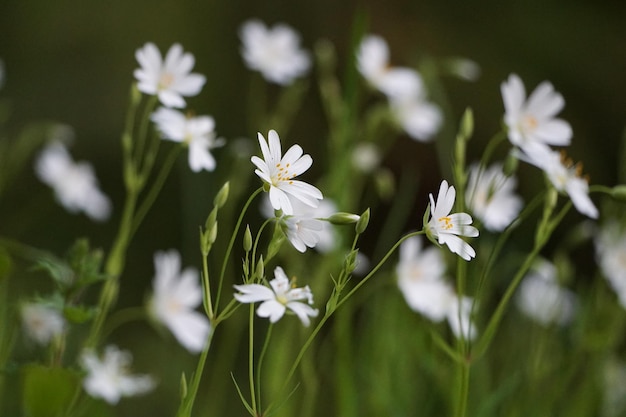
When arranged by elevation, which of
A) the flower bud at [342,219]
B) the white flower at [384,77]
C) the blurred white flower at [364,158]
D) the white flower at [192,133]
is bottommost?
the blurred white flower at [364,158]

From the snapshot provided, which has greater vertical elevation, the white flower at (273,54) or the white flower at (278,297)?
the white flower at (278,297)

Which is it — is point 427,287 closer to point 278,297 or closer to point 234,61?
point 278,297

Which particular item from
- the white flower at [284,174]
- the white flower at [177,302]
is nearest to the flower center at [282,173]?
the white flower at [284,174]

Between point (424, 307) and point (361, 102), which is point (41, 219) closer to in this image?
point (361, 102)

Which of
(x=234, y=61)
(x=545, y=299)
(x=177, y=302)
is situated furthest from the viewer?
(x=234, y=61)

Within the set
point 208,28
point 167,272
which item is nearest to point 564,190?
point 167,272

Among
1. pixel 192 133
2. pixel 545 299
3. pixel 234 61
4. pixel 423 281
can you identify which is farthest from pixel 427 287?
pixel 234 61

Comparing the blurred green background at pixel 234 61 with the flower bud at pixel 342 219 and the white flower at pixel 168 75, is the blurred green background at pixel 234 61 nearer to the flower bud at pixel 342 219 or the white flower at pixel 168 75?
the white flower at pixel 168 75

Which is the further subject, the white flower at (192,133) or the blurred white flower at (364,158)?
the blurred white flower at (364,158)
